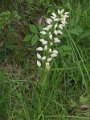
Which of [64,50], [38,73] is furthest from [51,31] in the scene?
[38,73]

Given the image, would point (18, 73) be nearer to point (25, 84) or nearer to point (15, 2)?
point (25, 84)

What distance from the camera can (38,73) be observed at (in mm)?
2971

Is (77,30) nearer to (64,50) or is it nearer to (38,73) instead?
(64,50)

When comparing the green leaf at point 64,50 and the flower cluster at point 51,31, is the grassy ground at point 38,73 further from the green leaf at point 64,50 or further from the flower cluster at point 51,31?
the flower cluster at point 51,31

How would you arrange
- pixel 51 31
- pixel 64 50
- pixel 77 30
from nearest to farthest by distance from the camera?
pixel 51 31 < pixel 64 50 < pixel 77 30

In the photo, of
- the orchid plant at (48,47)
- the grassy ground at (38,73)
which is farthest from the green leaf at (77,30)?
the orchid plant at (48,47)

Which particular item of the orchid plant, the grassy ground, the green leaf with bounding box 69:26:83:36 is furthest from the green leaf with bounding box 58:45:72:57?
the orchid plant

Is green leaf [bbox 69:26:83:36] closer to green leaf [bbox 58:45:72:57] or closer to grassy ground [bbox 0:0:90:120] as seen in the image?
grassy ground [bbox 0:0:90:120]

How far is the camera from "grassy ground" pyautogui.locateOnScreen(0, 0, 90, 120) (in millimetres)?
2602

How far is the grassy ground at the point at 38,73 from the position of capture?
2602 millimetres

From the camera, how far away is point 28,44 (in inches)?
127

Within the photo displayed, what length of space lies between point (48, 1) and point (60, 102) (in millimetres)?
995

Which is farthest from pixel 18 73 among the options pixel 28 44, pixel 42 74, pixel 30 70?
pixel 42 74

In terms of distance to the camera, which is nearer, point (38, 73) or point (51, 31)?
point (51, 31)
